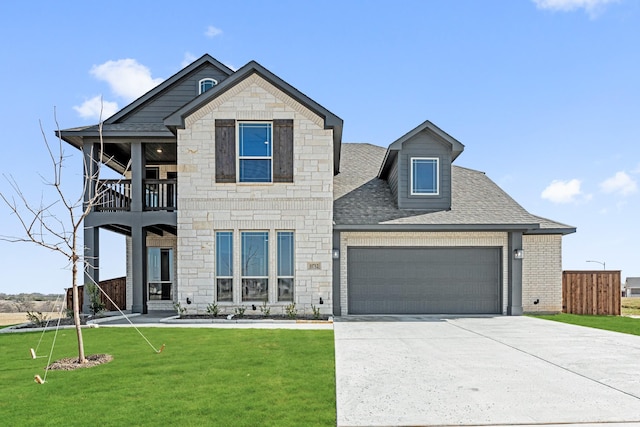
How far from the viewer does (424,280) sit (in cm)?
1462

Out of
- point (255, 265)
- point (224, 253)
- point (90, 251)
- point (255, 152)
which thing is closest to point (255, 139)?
point (255, 152)

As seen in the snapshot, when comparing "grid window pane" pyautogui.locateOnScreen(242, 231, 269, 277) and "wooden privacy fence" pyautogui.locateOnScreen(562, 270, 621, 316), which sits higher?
"grid window pane" pyautogui.locateOnScreen(242, 231, 269, 277)

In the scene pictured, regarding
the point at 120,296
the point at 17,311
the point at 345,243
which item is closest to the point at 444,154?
the point at 345,243

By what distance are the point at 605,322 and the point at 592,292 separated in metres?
2.77

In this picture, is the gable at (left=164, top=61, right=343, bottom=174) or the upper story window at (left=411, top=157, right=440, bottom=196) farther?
the upper story window at (left=411, top=157, right=440, bottom=196)

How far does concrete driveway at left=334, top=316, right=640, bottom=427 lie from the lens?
15.9ft

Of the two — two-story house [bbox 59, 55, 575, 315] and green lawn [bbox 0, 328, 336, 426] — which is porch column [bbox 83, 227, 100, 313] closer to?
two-story house [bbox 59, 55, 575, 315]

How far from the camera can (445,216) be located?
47.9ft

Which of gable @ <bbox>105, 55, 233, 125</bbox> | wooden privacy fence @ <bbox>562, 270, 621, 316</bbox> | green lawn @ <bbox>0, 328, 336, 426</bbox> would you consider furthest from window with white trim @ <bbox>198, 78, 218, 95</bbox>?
wooden privacy fence @ <bbox>562, 270, 621, 316</bbox>

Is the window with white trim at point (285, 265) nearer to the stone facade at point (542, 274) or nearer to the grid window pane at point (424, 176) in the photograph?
the grid window pane at point (424, 176)

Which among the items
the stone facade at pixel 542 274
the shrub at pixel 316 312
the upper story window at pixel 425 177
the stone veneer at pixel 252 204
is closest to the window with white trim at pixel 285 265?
the stone veneer at pixel 252 204

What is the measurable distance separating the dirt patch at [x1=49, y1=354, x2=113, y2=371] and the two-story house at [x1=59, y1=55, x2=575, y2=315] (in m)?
5.75

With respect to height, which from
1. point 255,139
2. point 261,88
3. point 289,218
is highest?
point 261,88

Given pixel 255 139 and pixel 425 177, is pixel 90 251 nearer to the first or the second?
pixel 255 139
